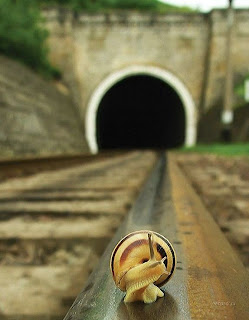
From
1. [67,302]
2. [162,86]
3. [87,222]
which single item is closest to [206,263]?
[67,302]

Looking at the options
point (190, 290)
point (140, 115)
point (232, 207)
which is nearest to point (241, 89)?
point (140, 115)

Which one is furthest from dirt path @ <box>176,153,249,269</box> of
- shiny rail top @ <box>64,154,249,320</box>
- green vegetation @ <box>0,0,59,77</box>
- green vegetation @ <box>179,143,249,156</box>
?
green vegetation @ <box>0,0,59,77</box>

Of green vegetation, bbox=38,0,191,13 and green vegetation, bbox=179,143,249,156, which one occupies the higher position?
green vegetation, bbox=38,0,191,13

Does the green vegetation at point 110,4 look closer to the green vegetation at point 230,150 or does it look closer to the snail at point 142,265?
the green vegetation at point 230,150

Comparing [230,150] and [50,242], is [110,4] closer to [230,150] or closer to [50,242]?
[230,150]

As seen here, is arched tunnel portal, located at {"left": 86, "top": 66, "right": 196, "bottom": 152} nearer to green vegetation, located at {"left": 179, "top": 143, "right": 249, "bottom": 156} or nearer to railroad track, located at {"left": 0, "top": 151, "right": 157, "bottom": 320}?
green vegetation, located at {"left": 179, "top": 143, "right": 249, "bottom": 156}

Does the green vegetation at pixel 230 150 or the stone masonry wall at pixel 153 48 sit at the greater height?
the stone masonry wall at pixel 153 48

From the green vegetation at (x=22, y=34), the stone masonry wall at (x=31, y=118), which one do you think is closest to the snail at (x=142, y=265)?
the stone masonry wall at (x=31, y=118)
